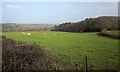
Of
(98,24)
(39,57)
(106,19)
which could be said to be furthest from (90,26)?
(39,57)

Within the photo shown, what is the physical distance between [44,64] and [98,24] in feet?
143

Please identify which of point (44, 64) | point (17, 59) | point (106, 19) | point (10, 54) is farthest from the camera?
point (106, 19)

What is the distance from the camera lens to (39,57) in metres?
14.1

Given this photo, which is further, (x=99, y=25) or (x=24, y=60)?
(x=99, y=25)

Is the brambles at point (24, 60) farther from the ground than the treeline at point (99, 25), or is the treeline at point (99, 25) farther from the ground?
the treeline at point (99, 25)

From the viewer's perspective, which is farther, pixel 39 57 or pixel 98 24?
pixel 98 24

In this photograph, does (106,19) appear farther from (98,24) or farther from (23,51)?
(23,51)

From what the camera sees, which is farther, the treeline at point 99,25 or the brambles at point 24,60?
the treeline at point 99,25

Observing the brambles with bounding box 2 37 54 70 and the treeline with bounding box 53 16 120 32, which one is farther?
the treeline with bounding box 53 16 120 32

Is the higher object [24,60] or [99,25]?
[99,25]

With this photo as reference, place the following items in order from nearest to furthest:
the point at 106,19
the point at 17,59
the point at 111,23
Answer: the point at 17,59 < the point at 111,23 < the point at 106,19

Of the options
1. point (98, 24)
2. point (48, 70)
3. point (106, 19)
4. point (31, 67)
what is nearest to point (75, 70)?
point (48, 70)

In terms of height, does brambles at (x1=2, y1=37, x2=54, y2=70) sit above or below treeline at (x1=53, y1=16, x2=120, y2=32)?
below

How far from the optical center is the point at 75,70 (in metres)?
10.6
